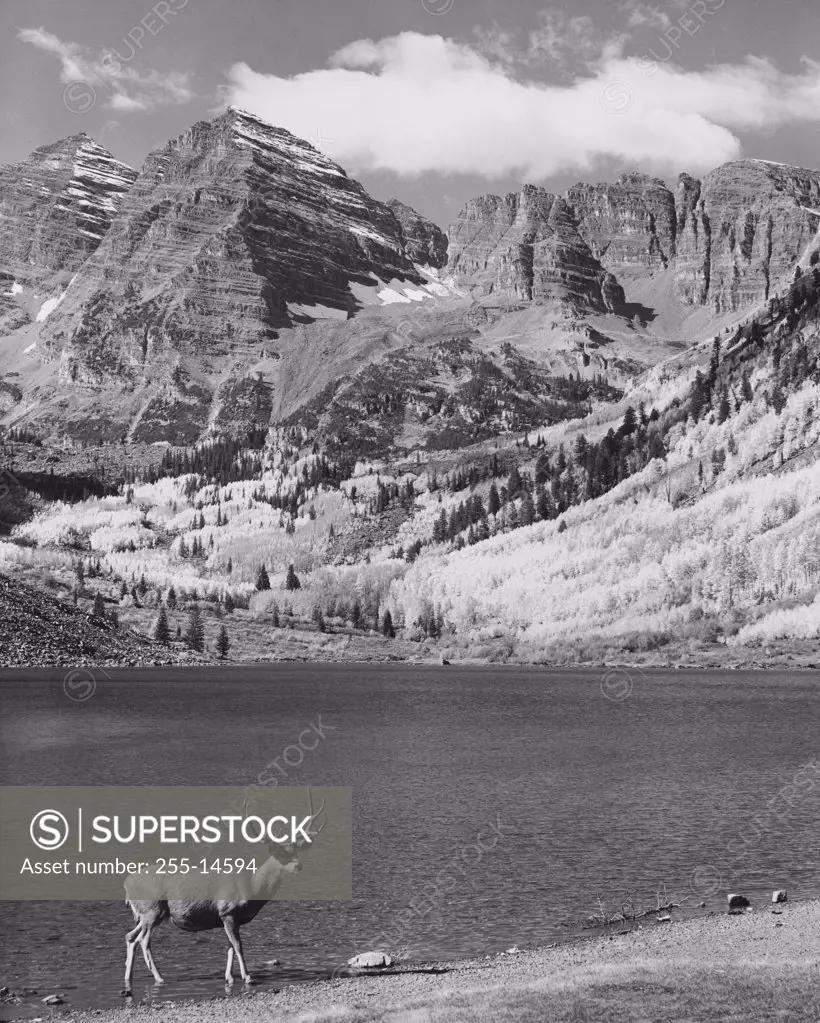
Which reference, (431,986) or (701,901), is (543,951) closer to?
(431,986)

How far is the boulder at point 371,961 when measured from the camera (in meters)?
29.3

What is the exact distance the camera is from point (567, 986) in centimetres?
2550

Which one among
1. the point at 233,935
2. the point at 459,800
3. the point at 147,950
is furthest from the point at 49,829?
the point at 233,935

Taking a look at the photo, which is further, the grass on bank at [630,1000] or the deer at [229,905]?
the deer at [229,905]

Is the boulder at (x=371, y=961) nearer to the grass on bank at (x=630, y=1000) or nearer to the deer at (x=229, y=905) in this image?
the grass on bank at (x=630, y=1000)

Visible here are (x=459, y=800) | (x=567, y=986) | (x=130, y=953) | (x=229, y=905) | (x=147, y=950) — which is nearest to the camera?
(x=567, y=986)

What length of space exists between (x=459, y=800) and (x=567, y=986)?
1338 inches

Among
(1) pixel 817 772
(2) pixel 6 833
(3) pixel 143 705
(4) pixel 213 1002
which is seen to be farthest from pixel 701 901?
(3) pixel 143 705

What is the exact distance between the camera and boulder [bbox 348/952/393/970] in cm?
2929

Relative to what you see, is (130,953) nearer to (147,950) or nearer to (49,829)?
(147,950)

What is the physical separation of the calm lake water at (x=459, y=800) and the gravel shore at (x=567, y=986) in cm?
207

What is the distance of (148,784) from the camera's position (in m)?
65.1

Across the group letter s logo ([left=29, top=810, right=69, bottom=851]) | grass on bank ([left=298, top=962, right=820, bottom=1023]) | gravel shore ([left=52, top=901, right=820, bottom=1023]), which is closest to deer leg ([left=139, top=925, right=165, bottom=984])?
gravel shore ([left=52, top=901, right=820, bottom=1023])

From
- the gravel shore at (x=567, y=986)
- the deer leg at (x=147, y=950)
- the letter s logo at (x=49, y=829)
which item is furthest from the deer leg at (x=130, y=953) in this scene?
the letter s logo at (x=49, y=829)
